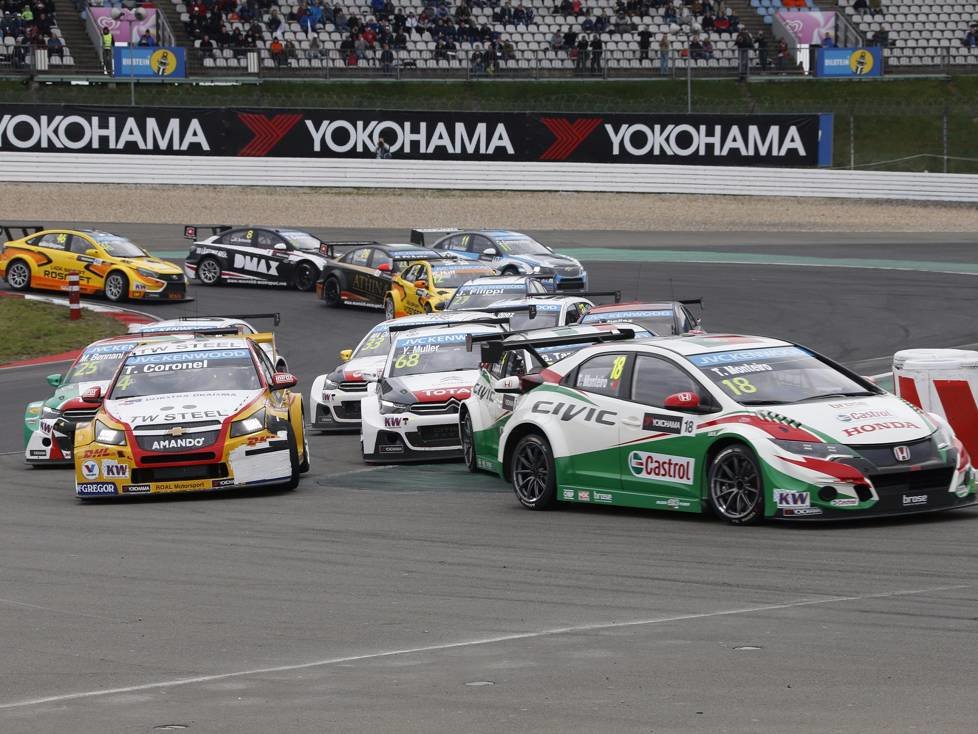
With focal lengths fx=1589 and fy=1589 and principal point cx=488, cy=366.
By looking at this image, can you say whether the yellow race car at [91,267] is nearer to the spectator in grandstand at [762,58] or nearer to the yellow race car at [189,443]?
the yellow race car at [189,443]

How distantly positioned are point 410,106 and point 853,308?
21147 millimetres

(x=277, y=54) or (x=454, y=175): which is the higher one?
(x=277, y=54)

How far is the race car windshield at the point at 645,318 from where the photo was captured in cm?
1723

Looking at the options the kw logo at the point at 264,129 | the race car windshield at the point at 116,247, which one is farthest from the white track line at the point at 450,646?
the kw logo at the point at 264,129

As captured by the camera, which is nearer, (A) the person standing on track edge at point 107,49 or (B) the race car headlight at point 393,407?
(B) the race car headlight at point 393,407

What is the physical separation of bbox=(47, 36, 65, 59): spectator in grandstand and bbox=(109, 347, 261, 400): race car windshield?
1389 inches

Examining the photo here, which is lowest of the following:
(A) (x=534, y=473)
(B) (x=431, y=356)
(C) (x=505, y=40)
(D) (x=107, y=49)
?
(A) (x=534, y=473)

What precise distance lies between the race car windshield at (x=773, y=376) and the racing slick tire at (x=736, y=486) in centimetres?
44

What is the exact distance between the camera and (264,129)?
43375 mm

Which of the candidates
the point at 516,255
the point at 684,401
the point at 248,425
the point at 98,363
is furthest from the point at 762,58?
the point at 684,401

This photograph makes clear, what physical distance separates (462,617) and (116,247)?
24.8 m

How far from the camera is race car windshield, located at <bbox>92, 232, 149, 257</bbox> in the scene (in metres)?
31.2

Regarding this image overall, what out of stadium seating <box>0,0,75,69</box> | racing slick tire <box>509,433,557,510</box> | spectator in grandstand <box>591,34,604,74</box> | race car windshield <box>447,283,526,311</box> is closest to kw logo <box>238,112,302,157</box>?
stadium seating <box>0,0,75,69</box>

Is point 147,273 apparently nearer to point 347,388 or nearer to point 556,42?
point 347,388
